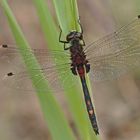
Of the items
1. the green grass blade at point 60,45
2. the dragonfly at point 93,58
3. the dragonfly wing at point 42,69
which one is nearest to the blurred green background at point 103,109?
the dragonfly at point 93,58

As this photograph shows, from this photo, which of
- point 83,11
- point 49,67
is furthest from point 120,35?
point 83,11

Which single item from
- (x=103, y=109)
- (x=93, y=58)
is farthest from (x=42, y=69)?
(x=103, y=109)

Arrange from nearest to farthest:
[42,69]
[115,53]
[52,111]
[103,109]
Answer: [52,111], [42,69], [115,53], [103,109]

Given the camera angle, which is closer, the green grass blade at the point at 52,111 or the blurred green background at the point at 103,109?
the green grass blade at the point at 52,111

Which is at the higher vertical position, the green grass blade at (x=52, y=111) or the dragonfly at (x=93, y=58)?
the dragonfly at (x=93, y=58)

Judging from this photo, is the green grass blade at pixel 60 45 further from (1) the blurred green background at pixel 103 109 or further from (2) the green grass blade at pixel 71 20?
(1) the blurred green background at pixel 103 109

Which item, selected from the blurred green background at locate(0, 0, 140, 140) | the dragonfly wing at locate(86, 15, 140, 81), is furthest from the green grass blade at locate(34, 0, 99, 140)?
the blurred green background at locate(0, 0, 140, 140)

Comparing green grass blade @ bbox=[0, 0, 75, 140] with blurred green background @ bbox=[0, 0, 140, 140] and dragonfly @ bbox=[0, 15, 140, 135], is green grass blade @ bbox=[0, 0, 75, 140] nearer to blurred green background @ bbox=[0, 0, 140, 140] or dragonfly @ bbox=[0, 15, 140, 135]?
dragonfly @ bbox=[0, 15, 140, 135]

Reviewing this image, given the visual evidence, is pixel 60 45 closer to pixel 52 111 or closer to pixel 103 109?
pixel 52 111
